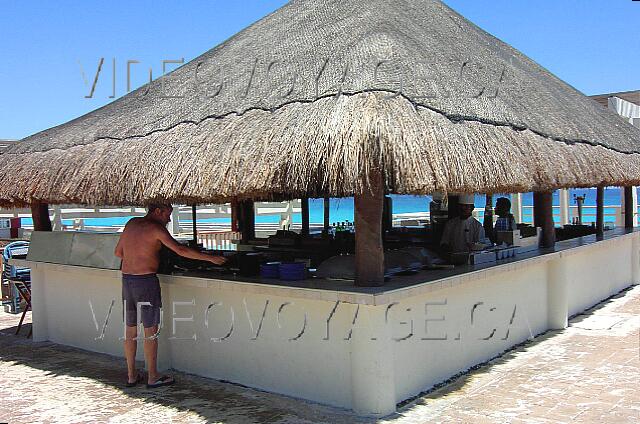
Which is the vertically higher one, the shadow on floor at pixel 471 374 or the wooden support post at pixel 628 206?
the wooden support post at pixel 628 206

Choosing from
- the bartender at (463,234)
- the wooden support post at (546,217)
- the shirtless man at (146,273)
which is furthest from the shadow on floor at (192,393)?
the wooden support post at (546,217)

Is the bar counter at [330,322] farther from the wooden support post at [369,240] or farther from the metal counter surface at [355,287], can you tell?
the wooden support post at [369,240]

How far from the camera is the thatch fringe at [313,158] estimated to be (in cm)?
424

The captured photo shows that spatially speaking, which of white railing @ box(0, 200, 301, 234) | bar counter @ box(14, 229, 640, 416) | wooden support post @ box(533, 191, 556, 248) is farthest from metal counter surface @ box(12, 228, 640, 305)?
white railing @ box(0, 200, 301, 234)

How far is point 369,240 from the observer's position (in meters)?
4.73

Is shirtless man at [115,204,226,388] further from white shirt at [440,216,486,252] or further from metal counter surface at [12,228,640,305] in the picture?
white shirt at [440,216,486,252]

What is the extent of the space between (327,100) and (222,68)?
83.1 inches

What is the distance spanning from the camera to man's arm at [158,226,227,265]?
5390 millimetres

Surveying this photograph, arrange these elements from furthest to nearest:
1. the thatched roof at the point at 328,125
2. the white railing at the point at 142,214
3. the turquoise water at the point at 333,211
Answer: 1. the white railing at the point at 142,214
2. the turquoise water at the point at 333,211
3. the thatched roof at the point at 328,125

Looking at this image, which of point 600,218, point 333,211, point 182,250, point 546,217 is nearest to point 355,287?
point 182,250

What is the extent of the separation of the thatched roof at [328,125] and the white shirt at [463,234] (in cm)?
102

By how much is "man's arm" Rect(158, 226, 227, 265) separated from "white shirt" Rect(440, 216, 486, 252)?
2.52 metres

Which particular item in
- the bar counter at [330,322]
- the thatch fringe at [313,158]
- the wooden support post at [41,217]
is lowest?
the bar counter at [330,322]

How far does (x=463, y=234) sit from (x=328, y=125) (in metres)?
2.87
